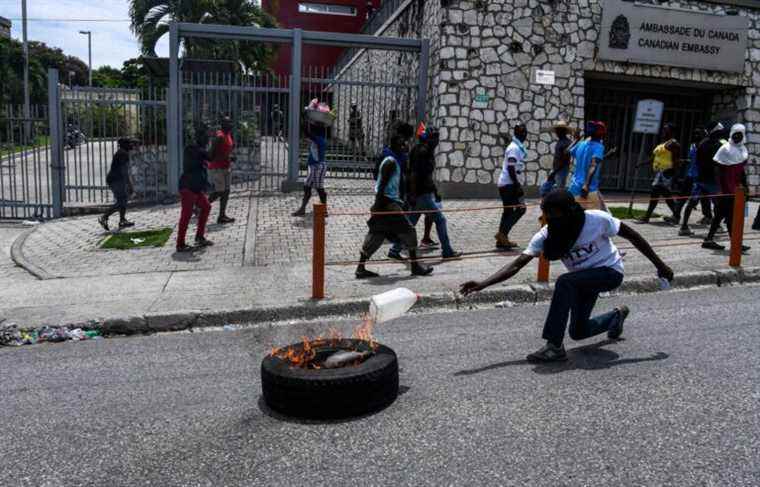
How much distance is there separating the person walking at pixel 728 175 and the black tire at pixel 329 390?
673cm

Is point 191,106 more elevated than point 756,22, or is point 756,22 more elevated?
point 756,22

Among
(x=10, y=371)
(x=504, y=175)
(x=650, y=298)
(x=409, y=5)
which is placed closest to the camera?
(x=10, y=371)

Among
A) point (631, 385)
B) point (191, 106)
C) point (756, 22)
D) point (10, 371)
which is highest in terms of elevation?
point (756, 22)

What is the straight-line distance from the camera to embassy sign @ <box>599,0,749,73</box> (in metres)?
14.0

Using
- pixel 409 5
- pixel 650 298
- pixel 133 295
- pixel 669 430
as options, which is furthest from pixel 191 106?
pixel 669 430

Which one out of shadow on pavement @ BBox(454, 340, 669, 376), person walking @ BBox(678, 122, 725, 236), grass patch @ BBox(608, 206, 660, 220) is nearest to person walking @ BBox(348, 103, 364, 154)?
grass patch @ BBox(608, 206, 660, 220)

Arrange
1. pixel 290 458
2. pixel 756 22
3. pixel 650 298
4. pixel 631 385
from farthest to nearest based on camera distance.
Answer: pixel 756 22 → pixel 650 298 → pixel 631 385 → pixel 290 458

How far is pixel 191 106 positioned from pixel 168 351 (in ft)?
30.0

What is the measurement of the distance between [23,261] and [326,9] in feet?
101

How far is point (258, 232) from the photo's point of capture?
10617 mm

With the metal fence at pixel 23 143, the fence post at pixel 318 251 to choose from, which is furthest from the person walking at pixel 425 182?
the metal fence at pixel 23 143

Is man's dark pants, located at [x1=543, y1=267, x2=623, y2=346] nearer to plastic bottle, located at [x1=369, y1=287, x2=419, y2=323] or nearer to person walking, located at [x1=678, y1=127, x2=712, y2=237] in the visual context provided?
plastic bottle, located at [x1=369, y1=287, x2=419, y2=323]

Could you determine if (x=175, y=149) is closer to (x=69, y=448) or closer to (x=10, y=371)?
(x=10, y=371)

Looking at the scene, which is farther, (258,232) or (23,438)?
(258,232)
